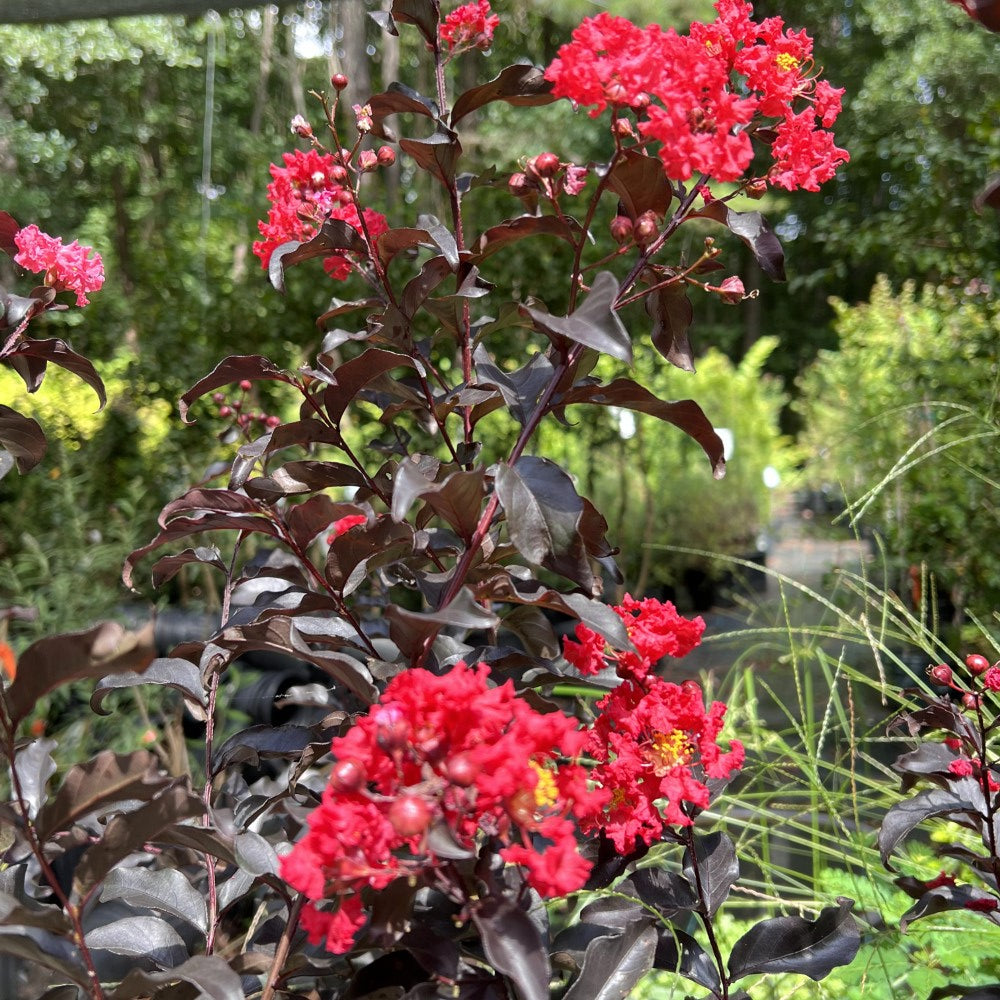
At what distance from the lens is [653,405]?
0.65 meters

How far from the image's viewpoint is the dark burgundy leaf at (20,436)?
781mm

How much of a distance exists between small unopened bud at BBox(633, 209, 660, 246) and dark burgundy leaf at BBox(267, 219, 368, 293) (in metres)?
0.28

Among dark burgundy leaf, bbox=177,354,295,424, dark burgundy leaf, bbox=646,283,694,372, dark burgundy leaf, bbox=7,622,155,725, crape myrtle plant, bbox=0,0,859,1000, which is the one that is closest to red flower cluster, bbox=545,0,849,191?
crape myrtle plant, bbox=0,0,859,1000

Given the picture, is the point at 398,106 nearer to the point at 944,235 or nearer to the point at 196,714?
the point at 196,714

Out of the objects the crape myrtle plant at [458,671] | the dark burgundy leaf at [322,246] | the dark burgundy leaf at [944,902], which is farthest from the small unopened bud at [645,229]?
the dark burgundy leaf at [944,902]

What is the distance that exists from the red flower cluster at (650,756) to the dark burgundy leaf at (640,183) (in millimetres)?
376

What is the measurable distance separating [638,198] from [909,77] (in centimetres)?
1004

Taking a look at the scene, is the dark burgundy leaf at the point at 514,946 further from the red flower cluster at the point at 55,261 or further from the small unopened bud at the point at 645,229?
the red flower cluster at the point at 55,261

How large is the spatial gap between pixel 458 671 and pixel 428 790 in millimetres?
65

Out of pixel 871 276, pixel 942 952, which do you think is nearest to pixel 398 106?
pixel 942 952

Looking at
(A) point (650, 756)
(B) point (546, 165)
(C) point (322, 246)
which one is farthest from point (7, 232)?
(A) point (650, 756)

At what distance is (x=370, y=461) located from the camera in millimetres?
3270

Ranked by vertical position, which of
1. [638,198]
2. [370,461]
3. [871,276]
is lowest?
[871,276]

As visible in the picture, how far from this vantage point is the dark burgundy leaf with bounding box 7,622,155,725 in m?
0.46
